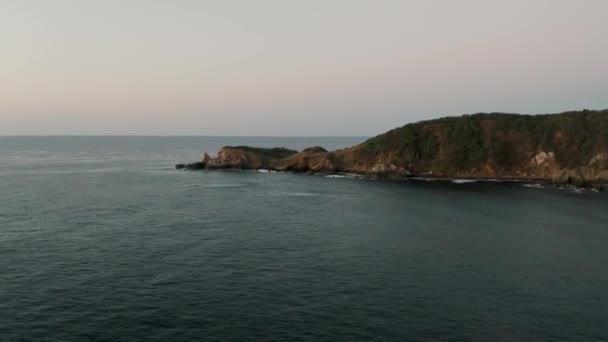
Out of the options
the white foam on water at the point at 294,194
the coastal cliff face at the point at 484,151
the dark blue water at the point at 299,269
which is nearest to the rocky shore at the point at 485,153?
the coastal cliff face at the point at 484,151

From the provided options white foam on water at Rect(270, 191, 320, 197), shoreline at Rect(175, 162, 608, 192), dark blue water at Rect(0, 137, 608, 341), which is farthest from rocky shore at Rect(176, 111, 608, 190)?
white foam on water at Rect(270, 191, 320, 197)

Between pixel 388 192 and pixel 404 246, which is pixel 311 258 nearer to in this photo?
pixel 404 246

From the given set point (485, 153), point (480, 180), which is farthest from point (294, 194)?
point (485, 153)

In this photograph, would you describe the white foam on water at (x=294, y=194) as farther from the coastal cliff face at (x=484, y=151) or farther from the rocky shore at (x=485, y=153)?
the coastal cliff face at (x=484, y=151)

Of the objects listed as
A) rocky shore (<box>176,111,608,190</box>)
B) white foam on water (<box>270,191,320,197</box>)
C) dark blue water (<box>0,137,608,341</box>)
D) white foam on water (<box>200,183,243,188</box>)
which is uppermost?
rocky shore (<box>176,111,608,190</box>)

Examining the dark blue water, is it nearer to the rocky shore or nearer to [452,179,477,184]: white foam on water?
[452,179,477,184]: white foam on water
